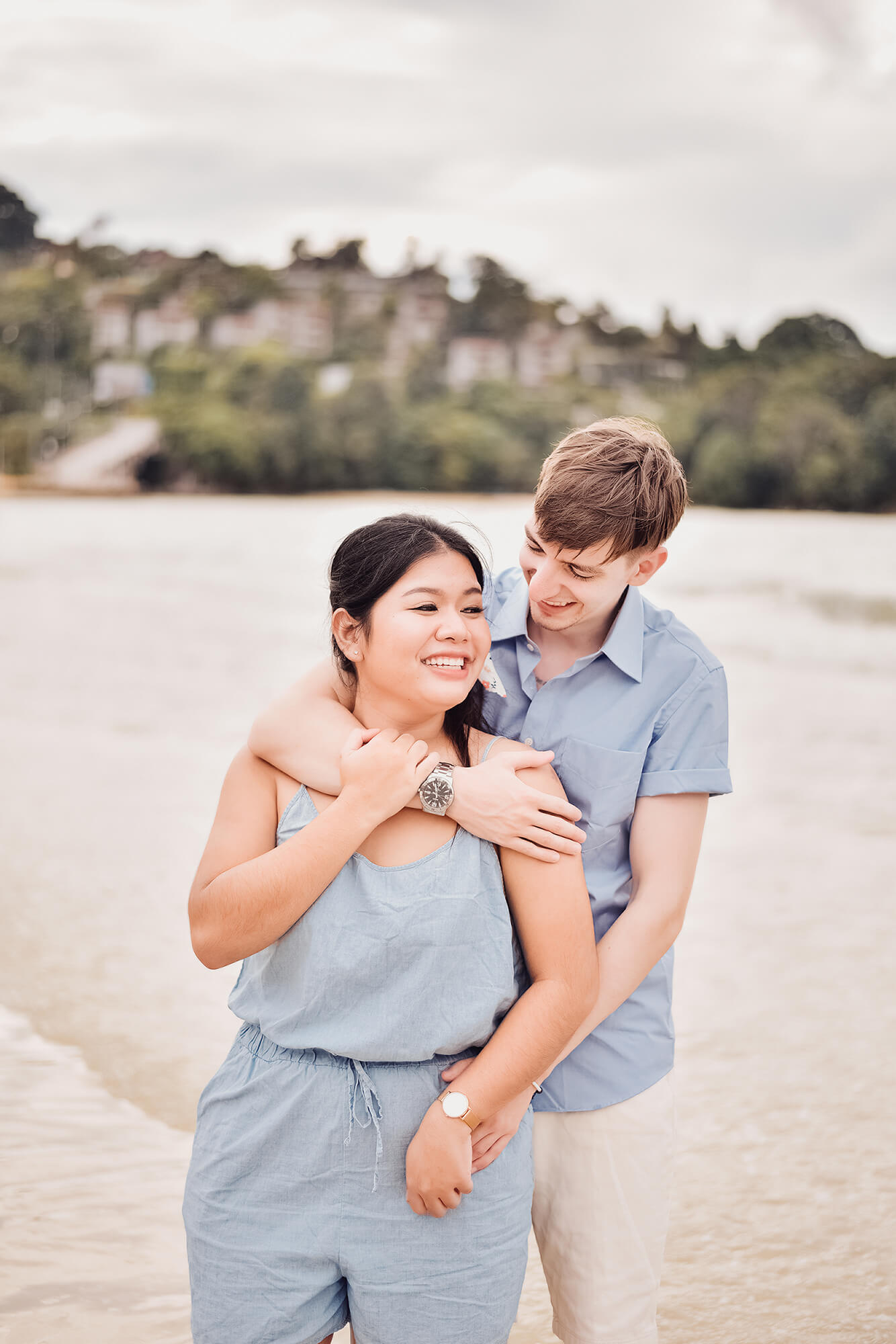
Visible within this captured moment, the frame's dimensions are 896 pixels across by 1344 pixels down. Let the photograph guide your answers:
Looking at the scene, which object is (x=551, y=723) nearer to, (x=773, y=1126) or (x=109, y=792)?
(x=773, y=1126)

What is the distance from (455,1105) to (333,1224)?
0.71 ft

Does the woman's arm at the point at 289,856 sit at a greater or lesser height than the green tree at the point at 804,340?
lesser

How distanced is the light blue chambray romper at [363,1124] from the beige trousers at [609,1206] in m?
0.32

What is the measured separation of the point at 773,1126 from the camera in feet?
13.5

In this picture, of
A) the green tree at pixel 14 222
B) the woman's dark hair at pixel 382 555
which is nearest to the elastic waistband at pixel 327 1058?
the woman's dark hair at pixel 382 555

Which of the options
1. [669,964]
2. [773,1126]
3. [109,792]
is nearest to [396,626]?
[669,964]

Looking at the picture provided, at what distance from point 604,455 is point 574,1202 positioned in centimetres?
111

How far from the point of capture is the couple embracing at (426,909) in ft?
4.72

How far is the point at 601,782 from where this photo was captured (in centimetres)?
165

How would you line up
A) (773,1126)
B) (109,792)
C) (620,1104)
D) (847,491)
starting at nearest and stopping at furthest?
(620,1104), (773,1126), (109,792), (847,491)

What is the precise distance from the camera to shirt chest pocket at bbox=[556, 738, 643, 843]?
1.65m

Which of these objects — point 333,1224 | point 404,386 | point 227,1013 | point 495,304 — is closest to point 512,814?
point 333,1224

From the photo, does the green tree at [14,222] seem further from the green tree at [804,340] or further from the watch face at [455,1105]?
the watch face at [455,1105]

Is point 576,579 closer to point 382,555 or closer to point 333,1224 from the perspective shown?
point 382,555
